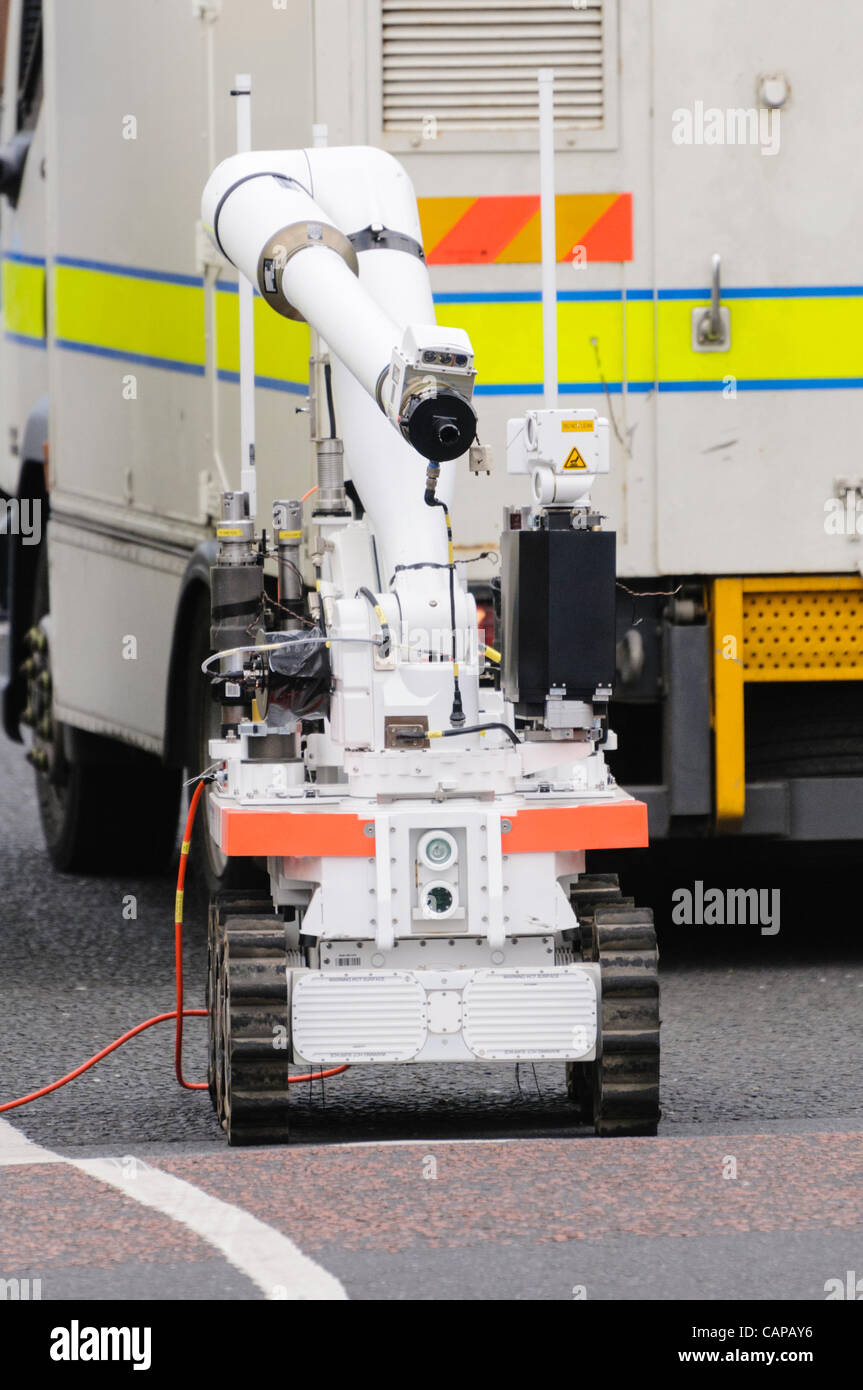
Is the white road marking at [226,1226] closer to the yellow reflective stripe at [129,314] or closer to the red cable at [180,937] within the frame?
the red cable at [180,937]

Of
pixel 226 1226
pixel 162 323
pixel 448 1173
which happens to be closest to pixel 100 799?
pixel 162 323

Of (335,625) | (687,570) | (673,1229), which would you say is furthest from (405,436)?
(687,570)

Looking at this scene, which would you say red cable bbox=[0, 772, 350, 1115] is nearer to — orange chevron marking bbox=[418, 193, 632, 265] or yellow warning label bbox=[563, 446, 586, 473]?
yellow warning label bbox=[563, 446, 586, 473]

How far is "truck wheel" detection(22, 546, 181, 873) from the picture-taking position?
37.5 feet

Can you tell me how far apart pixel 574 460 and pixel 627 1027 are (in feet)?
4.26

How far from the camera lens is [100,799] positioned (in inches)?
451

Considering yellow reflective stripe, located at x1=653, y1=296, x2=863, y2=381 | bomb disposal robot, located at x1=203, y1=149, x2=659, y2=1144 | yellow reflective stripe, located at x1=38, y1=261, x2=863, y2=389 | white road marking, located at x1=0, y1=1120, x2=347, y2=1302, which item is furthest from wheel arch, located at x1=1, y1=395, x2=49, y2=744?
white road marking, located at x1=0, y1=1120, x2=347, y2=1302

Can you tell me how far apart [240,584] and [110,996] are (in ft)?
7.54

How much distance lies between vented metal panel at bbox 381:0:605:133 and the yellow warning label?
2404 mm

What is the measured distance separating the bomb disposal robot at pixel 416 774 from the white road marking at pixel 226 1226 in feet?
1.29

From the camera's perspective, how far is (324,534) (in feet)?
23.5

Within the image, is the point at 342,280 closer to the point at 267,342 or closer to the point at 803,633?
the point at 267,342

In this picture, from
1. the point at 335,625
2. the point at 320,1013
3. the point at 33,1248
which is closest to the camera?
the point at 33,1248

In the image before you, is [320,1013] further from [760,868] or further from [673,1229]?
[760,868]
